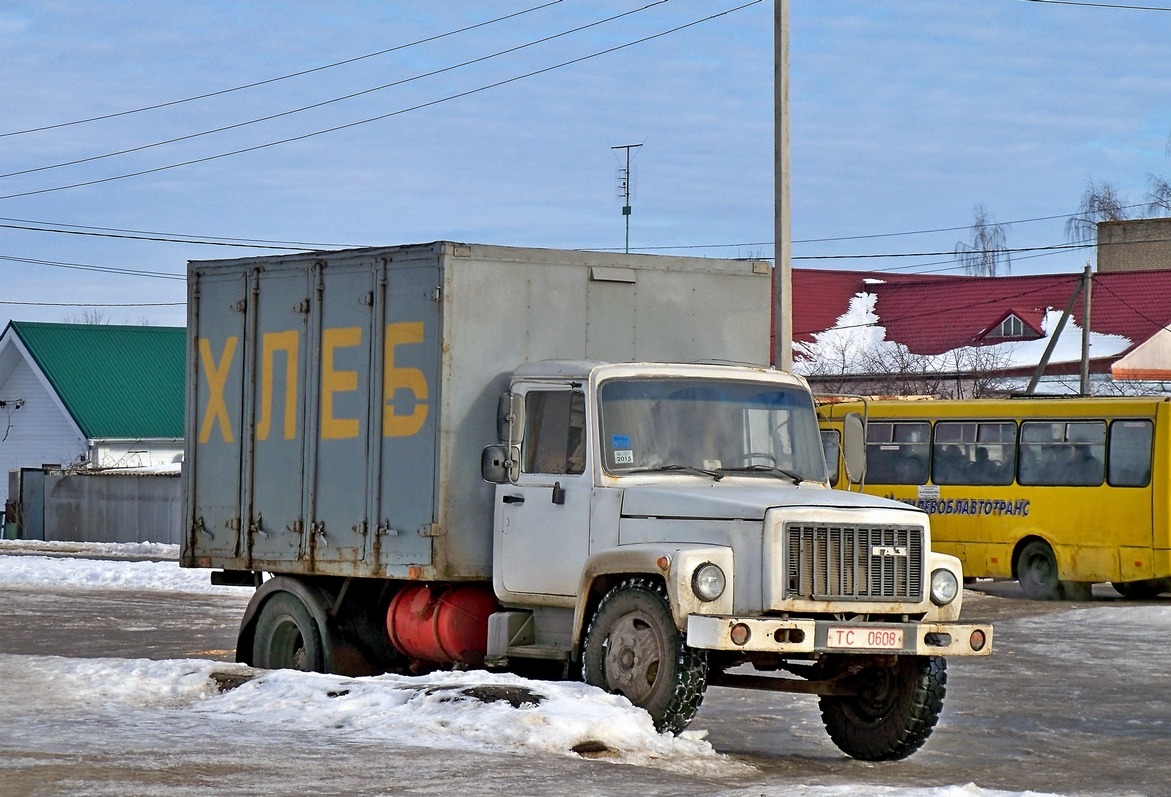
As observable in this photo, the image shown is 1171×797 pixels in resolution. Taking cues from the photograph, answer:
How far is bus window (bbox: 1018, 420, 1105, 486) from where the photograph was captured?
26953mm

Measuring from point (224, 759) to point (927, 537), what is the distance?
14.7ft

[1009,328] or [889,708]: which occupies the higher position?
[1009,328]

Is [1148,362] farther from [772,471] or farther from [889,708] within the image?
[889,708]

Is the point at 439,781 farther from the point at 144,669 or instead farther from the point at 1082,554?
the point at 1082,554

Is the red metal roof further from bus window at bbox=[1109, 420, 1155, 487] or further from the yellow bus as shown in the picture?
bus window at bbox=[1109, 420, 1155, 487]

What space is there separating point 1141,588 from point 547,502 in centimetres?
1840

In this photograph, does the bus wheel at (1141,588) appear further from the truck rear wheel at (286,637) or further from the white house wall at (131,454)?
the white house wall at (131,454)

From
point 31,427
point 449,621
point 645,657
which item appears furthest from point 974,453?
point 31,427

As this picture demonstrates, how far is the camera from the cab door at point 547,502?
38.4 ft

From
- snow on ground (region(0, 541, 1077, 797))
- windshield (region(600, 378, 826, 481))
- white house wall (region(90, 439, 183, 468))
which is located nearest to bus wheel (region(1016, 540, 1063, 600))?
windshield (region(600, 378, 826, 481))

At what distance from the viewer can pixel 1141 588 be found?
91.1ft

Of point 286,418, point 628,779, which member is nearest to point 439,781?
point 628,779

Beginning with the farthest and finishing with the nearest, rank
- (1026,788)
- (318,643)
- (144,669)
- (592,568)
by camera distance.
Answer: (318,643) < (144,669) < (592,568) < (1026,788)

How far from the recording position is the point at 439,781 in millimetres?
8773
